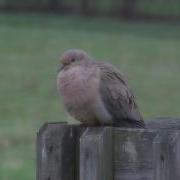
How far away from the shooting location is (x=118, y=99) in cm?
339

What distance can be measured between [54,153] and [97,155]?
22cm

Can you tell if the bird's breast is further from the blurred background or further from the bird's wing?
the blurred background

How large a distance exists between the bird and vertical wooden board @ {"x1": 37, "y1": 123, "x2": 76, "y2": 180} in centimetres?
42

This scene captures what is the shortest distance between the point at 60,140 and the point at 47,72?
634 inches

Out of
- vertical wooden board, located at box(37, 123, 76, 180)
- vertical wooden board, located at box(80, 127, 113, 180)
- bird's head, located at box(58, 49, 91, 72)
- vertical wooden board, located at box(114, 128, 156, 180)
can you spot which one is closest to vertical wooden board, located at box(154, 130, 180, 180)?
vertical wooden board, located at box(114, 128, 156, 180)

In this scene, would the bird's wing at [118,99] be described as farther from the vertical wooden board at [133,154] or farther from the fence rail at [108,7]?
the fence rail at [108,7]

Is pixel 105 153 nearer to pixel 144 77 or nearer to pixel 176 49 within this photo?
pixel 144 77

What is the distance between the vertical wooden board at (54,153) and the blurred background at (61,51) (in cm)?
536

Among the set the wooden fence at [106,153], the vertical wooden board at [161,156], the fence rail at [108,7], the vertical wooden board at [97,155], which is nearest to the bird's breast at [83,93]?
the wooden fence at [106,153]

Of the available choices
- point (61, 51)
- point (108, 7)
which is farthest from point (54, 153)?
point (108, 7)

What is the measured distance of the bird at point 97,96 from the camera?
333 centimetres

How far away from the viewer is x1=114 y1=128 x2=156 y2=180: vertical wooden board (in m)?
2.70

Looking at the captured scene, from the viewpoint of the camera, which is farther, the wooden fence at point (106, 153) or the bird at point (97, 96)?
the bird at point (97, 96)

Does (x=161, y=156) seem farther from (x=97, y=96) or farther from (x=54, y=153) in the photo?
(x=97, y=96)
